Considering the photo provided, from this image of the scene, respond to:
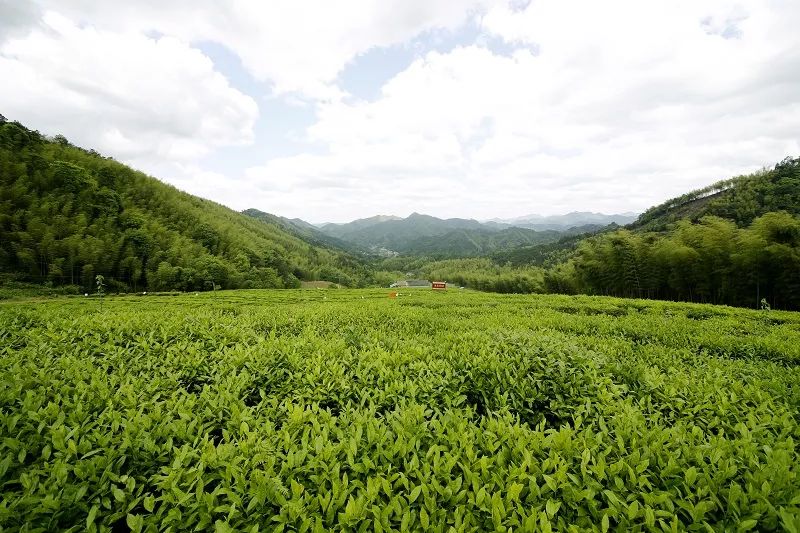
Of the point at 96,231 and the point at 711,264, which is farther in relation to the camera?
the point at 96,231

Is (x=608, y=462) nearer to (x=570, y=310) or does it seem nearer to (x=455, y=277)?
(x=570, y=310)

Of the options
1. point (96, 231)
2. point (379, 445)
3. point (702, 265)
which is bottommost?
point (702, 265)

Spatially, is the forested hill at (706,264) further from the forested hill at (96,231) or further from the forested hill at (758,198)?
the forested hill at (96,231)

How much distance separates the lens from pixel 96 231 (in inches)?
2429

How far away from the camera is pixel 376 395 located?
4.39 m

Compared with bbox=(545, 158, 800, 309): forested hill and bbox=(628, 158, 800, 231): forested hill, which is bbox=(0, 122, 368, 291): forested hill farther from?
bbox=(628, 158, 800, 231): forested hill

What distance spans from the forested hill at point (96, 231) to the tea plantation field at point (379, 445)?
67924 millimetres

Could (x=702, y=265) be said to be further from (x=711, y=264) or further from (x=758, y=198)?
(x=758, y=198)

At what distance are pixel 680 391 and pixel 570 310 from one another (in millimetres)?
16377

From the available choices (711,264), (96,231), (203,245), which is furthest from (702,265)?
(203,245)

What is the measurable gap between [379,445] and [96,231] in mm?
81815

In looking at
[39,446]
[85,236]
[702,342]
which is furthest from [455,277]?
[39,446]

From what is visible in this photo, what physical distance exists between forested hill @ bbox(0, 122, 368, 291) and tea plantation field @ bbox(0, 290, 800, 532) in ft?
223

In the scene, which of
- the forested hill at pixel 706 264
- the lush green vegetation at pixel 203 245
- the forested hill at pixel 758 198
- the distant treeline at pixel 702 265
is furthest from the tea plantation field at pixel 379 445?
the forested hill at pixel 758 198
